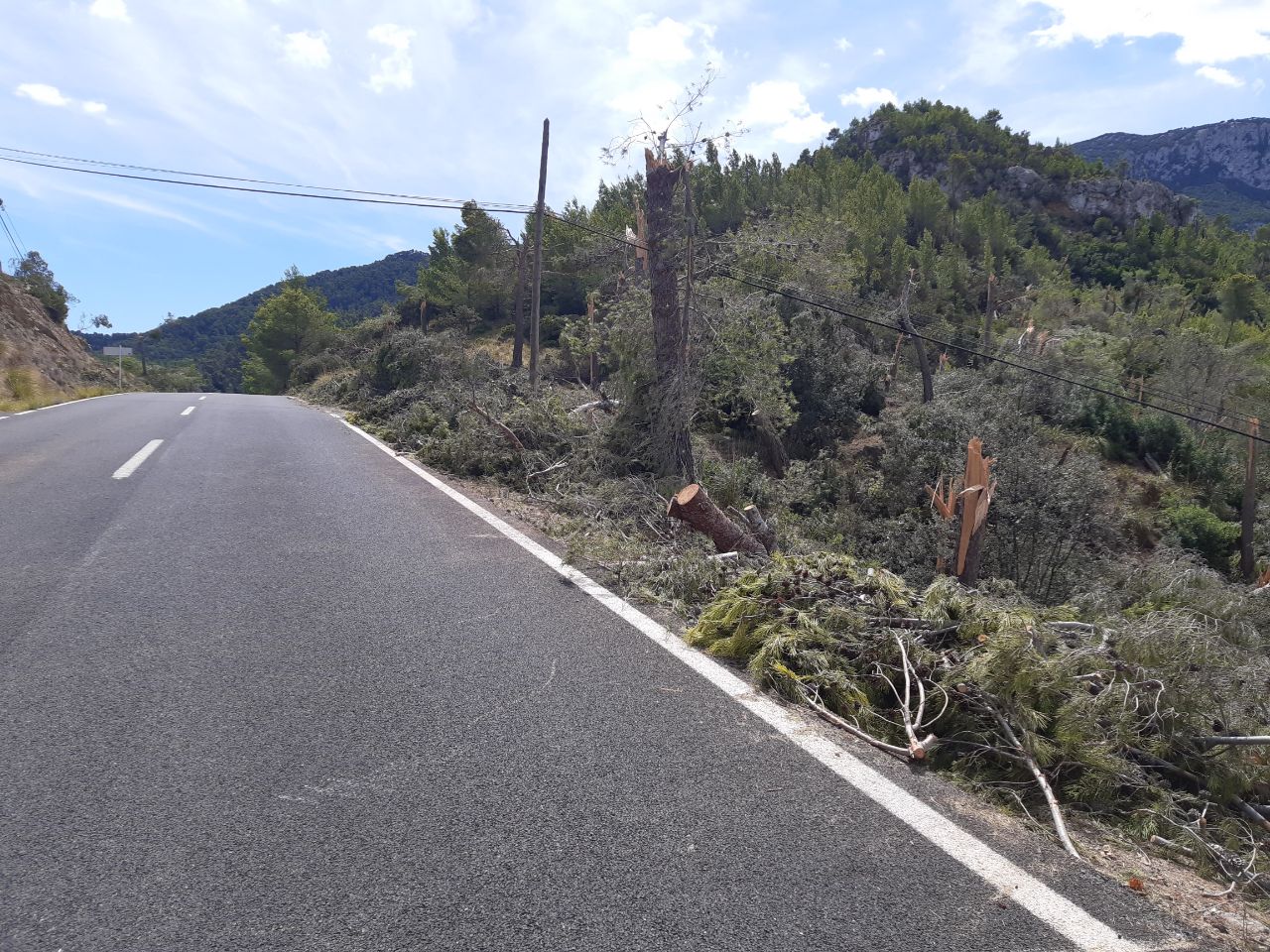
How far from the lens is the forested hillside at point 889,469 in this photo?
11.5ft

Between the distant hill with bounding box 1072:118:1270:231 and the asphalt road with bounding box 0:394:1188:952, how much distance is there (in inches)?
7814

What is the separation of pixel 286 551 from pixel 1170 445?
1510 inches

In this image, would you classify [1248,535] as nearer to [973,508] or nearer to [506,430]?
[973,508]

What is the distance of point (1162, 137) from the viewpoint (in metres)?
189

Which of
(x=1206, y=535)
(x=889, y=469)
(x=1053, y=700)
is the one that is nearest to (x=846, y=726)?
(x=1053, y=700)

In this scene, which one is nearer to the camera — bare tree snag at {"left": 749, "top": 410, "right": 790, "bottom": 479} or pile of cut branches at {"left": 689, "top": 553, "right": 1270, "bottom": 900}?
pile of cut branches at {"left": 689, "top": 553, "right": 1270, "bottom": 900}

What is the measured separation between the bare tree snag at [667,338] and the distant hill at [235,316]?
268 feet

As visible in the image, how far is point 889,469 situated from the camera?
20531 mm

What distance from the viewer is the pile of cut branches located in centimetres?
312

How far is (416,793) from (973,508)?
11.7m

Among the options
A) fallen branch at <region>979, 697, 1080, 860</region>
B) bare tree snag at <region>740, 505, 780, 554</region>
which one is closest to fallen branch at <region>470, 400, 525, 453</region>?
bare tree snag at <region>740, 505, 780, 554</region>

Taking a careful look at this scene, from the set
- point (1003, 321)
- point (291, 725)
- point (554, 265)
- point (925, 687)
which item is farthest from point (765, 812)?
point (1003, 321)

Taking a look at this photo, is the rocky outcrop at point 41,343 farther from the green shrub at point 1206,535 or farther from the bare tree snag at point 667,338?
the green shrub at point 1206,535

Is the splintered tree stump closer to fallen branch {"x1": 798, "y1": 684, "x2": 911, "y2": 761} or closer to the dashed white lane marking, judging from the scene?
the dashed white lane marking
